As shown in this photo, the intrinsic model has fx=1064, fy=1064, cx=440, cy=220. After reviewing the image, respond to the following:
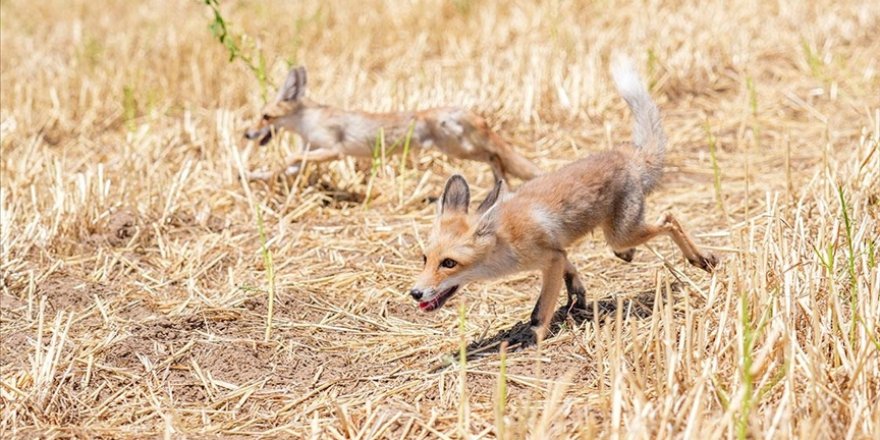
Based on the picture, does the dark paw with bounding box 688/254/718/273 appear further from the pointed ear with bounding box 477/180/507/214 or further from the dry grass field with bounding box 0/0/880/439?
the pointed ear with bounding box 477/180/507/214

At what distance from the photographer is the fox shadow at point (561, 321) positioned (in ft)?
17.8

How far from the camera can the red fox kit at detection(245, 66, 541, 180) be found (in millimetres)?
8617

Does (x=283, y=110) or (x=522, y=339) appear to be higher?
(x=522, y=339)

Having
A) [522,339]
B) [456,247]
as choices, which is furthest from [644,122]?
[456,247]

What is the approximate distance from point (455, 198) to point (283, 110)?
4106mm

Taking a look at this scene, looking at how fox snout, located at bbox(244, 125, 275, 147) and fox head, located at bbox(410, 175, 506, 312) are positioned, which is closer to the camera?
fox head, located at bbox(410, 175, 506, 312)

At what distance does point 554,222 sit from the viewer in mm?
5676

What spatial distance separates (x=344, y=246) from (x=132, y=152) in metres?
2.42

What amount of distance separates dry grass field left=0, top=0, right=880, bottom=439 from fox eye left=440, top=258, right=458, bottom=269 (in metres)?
0.47

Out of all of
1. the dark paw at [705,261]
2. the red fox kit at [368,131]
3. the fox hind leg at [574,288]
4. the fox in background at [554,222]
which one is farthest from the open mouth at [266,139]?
the dark paw at [705,261]

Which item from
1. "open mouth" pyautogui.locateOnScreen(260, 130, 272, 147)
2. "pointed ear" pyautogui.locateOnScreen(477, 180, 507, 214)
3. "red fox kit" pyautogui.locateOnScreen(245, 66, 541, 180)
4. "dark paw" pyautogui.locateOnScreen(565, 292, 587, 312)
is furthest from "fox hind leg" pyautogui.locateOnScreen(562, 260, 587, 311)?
"open mouth" pyautogui.locateOnScreen(260, 130, 272, 147)

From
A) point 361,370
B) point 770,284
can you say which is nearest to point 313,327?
point 361,370

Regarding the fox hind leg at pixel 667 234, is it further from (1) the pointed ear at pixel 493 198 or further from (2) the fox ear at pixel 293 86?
(2) the fox ear at pixel 293 86

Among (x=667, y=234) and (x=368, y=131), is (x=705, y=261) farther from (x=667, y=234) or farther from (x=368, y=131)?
(x=368, y=131)
